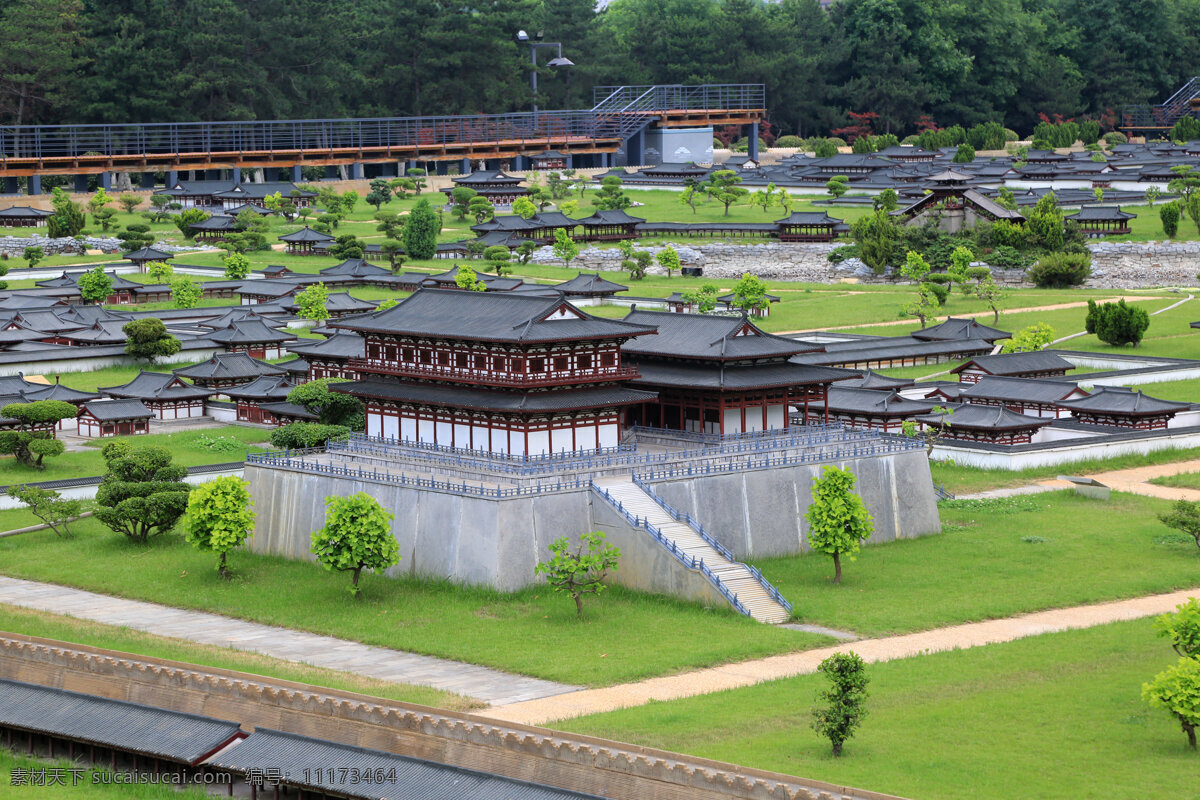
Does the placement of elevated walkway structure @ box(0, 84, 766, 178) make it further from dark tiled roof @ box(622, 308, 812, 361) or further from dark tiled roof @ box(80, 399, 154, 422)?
dark tiled roof @ box(622, 308, 812, 361)

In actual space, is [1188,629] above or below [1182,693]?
above

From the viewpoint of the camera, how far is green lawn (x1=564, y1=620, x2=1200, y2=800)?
33.1 meters

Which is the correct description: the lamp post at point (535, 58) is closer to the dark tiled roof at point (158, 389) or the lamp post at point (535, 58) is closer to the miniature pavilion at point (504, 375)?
the dark tiled roof at point (158, 389)

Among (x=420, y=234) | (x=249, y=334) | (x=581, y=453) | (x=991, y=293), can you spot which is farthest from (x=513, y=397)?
(x=420, y=234)

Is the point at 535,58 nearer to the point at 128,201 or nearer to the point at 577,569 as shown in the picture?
the point at 128,201

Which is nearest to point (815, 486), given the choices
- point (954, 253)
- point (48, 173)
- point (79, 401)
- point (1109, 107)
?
point (79, 401)

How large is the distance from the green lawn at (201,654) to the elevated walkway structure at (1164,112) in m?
162

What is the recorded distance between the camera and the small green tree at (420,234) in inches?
4486

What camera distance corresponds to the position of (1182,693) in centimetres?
3488

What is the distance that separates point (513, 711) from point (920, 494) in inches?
903

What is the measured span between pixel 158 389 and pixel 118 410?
4.27 meters

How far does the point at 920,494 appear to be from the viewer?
188ft

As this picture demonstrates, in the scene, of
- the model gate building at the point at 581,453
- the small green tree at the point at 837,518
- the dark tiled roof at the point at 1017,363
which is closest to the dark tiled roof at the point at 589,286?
the dark tiled roof at the point at 1017,363

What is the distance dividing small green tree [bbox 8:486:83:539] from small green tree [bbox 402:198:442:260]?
5816cm
